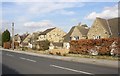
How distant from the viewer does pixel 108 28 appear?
56.5 m

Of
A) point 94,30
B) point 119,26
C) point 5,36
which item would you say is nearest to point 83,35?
point 94,30

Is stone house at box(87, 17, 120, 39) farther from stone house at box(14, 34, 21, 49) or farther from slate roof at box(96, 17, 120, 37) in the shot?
stone house at box(14, 34, 21, 49)

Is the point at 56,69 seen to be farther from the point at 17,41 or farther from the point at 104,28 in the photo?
the point at 17,41

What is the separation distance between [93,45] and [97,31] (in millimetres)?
25827

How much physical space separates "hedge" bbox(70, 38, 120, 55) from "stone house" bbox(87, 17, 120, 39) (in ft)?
61.9

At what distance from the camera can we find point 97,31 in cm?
5822

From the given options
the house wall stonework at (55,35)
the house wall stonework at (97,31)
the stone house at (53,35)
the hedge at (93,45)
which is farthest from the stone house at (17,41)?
the hedge at (93,45)

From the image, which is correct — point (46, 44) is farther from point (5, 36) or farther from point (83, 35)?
point (5, 36)

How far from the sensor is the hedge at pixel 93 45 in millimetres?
29922

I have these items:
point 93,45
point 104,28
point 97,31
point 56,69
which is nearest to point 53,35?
point 97,31

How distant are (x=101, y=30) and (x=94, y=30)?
99.1 inches

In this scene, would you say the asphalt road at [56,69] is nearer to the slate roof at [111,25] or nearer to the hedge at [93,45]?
the hedge at [93,45]

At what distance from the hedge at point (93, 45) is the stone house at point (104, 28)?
61.9 ft

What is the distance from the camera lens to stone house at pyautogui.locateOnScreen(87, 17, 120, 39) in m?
54.9
